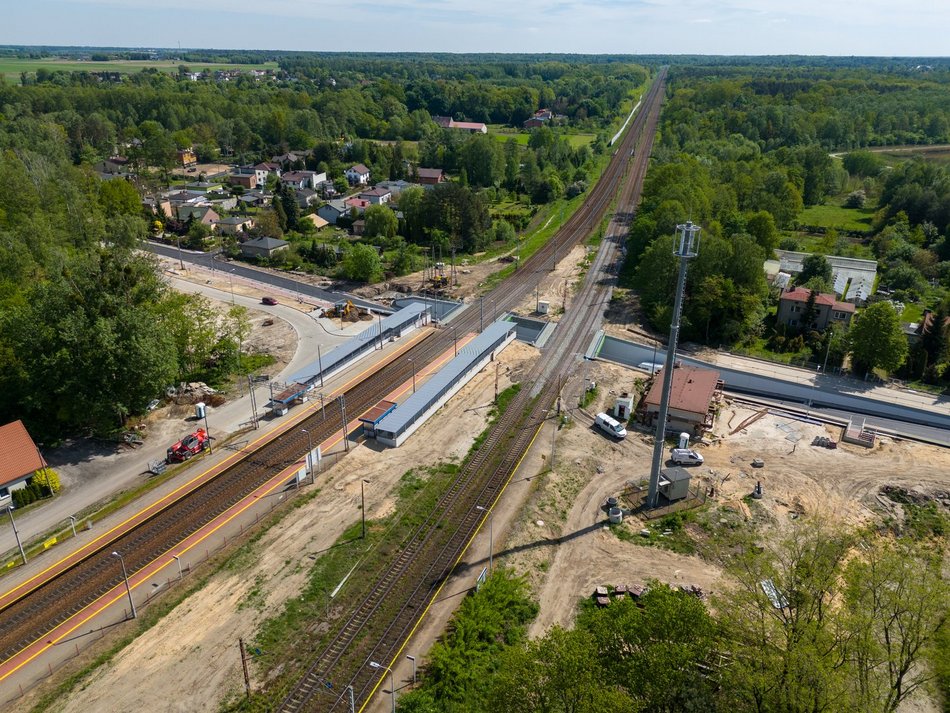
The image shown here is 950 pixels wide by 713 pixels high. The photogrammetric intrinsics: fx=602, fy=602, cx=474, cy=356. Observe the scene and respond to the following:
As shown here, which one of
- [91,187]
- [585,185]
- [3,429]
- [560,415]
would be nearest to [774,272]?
[560,415]

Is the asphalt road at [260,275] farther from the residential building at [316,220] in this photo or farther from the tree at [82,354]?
the tree at [82,354]

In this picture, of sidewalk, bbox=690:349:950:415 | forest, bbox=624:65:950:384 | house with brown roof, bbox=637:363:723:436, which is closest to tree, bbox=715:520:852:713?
house with brown roof, bbox=637:363:723:436

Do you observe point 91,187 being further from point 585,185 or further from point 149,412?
point 585,185

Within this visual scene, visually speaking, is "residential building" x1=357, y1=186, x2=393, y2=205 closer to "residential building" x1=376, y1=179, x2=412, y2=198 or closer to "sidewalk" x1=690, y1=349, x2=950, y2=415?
"residential building" x1=376, y1=179, x2=412, y2=198

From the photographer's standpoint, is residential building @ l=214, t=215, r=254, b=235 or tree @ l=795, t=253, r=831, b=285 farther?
residential building @ l=214, t=215, r=254, b=235

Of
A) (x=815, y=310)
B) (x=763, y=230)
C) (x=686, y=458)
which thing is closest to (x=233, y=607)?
(x=686, y=458)

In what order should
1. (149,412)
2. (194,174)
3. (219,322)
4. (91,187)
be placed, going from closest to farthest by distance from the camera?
(149,412) → (219,322) → (91,187) → (194,174)
